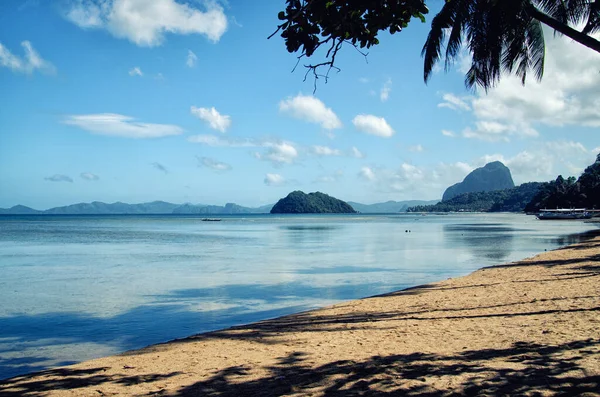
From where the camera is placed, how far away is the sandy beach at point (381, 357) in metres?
4.96

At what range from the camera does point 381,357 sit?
614 centimetres

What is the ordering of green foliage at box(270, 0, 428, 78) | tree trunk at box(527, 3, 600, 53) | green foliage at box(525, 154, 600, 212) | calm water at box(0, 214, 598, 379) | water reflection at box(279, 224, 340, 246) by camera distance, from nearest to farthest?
green foliage at box(270, 0, 428, 78), tree trunk at box(527, 3, 600, 53), calm water at box(0, 214, 598, 379), water reflection at box(279, 224, 340, 246), green foliage at box(525, 154, 600, 212)

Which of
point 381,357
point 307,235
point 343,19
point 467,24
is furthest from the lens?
point 307,235

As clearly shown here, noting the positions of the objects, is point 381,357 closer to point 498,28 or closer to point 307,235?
point 498,28

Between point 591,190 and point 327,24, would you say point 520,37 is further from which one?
point 591,190

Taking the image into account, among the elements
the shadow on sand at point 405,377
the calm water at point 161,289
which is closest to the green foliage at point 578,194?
the calm water at point 161,289

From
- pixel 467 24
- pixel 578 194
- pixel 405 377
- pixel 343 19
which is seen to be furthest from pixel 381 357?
pixel 578 194

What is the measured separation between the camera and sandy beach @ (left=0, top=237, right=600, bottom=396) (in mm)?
4965

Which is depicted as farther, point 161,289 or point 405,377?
point 161,289

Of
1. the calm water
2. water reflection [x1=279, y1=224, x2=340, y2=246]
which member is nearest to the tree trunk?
the calm water

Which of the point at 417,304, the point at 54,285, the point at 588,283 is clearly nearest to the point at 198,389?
the point at 417,304

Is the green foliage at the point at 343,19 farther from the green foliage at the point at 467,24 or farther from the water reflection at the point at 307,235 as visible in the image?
the water reflection at the point at 307,235

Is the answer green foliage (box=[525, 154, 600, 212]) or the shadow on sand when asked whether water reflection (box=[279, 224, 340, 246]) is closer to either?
the shadow on sand

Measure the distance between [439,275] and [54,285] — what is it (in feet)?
42.9
